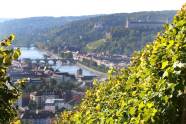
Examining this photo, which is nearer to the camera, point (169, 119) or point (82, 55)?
point (169, 119)

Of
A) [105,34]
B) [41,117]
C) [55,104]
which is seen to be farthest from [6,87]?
[105,34]

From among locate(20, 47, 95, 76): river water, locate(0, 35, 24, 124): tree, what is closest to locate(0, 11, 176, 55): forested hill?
locate(20, 47, 95, 76): river water

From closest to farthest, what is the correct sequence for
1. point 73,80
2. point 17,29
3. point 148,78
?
1. point 148,78
2. point 73,80
3. point 17,29

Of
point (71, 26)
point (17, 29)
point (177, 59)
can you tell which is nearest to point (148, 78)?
point (177, 59)

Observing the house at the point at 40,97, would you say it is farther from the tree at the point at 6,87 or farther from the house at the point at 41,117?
the tree at the point at 6,87

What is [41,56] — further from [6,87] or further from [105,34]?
[6,87]

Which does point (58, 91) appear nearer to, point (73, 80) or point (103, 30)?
point (73, 80)
